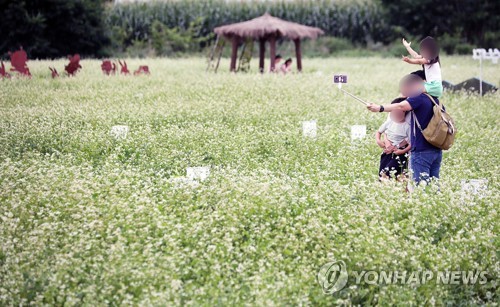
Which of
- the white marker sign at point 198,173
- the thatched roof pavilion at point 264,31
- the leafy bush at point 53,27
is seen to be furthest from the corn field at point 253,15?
the white marker sign at point 198,173

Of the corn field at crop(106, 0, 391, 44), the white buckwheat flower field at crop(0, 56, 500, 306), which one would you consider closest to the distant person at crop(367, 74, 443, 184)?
the white buckwheat flower field at crop(0, 56, 500, 306)

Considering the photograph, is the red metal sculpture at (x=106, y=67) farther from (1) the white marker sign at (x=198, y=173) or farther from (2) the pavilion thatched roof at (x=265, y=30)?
(1) the white marker sign at (x=198, y=173)

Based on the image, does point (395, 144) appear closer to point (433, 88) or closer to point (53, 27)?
point (433, 88)

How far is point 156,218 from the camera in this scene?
593 centimetres

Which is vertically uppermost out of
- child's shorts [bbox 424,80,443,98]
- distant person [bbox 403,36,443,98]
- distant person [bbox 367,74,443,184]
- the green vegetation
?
distant person [bbox 403,36,443,98]

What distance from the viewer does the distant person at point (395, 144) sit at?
24.4 ft

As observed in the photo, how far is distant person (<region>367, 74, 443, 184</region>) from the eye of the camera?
22.4 feet

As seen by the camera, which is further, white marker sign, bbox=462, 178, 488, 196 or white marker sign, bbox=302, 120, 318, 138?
white marker sign, bbox=302, 120, 318, 138

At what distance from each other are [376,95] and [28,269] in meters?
12.0

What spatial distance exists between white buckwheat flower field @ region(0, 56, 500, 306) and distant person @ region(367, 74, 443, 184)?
30 cm
